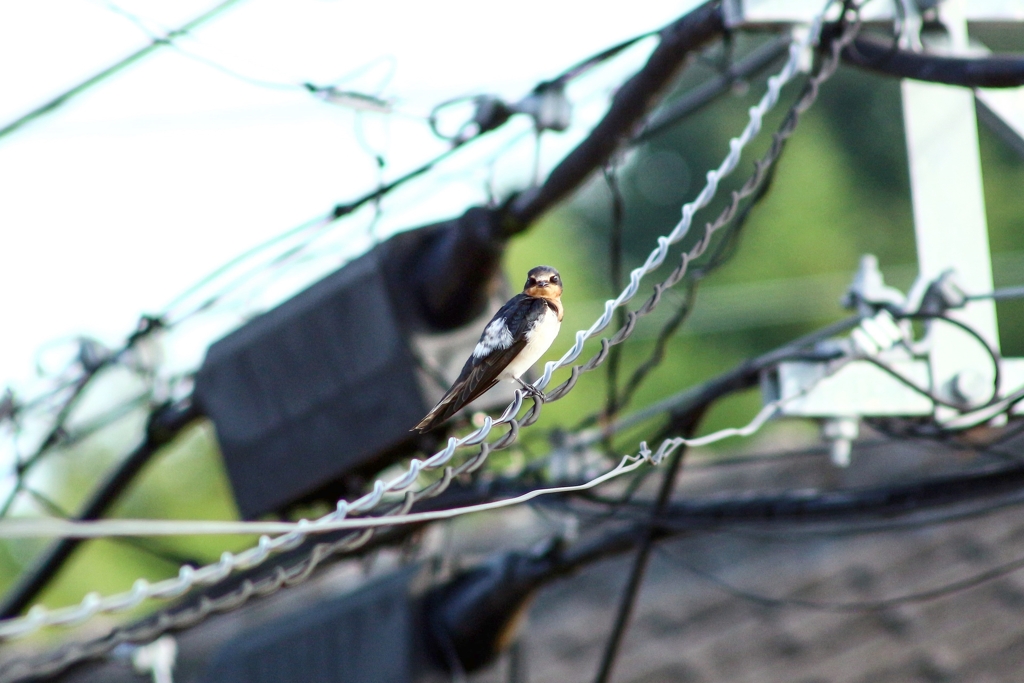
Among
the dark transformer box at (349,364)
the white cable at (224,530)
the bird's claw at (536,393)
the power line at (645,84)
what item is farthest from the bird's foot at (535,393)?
the dark transformer box at (349,364)

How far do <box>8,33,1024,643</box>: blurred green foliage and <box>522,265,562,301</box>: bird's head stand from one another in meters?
19.9

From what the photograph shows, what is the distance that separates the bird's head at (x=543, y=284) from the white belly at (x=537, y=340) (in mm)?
48

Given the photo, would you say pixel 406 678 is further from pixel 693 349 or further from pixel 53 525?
pixel 693 349

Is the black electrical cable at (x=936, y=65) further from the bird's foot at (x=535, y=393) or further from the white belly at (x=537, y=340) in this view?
the bird's foot at (x=535, y=393)

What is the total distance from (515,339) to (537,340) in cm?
5

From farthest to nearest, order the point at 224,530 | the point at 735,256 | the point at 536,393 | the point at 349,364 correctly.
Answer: the point at 735,256, the point at 349,364, the point at 536,393, the point at 224,530

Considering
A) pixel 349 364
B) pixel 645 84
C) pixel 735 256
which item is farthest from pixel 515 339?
pixel 735 256

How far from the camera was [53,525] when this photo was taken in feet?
6.18

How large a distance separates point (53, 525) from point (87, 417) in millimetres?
4771

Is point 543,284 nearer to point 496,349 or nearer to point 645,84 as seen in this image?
point 496,349

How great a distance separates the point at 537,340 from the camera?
8.04 feet

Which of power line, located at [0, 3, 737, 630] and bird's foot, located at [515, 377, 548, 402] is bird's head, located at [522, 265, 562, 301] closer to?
bird's foot, located at [515, 377, 548, 402]

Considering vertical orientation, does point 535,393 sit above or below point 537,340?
below

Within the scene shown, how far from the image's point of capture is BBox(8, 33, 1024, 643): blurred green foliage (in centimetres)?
2567
